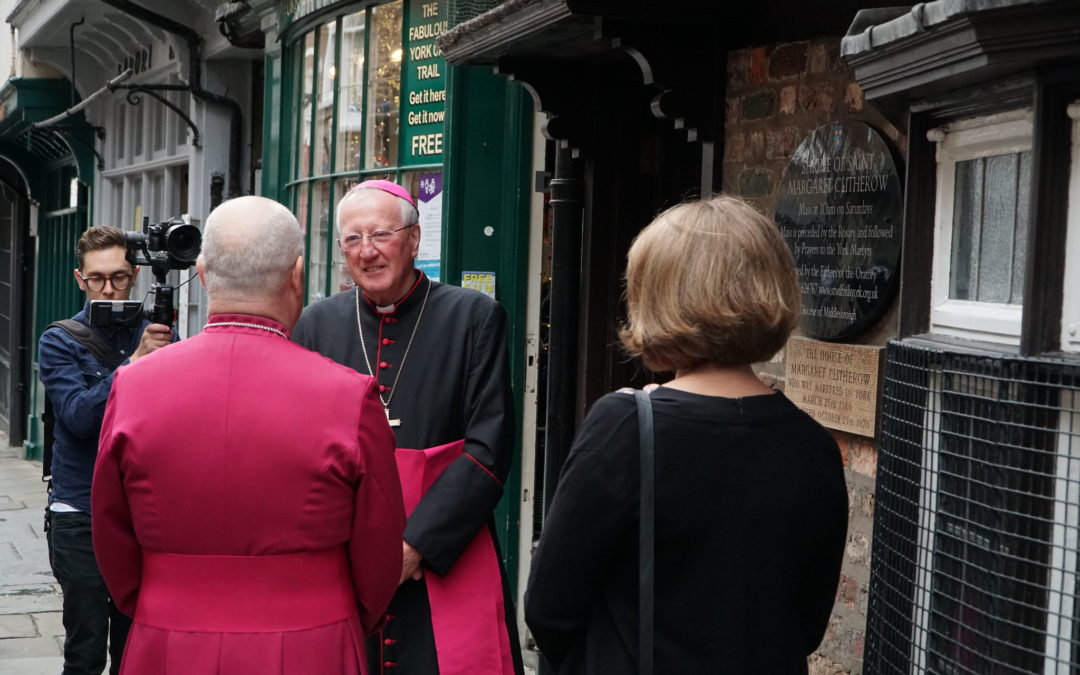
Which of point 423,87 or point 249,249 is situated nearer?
point 249,249

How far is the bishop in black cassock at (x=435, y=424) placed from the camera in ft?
11.9

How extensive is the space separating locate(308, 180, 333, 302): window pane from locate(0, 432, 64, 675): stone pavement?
236 cm

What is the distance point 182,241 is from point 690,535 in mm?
3176

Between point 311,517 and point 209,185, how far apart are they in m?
7.49

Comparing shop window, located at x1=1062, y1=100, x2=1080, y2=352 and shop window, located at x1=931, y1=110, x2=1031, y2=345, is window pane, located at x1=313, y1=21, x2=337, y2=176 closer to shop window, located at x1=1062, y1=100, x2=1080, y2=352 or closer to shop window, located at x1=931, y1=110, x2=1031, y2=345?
shop window, located at x1=931, y1=110, x2=1031, y2=345

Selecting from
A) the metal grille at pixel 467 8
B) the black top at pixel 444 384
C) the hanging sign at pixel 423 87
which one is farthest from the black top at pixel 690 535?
the hanging sign at pixel 423 87

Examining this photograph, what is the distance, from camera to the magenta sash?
142 inches

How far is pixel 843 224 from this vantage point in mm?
3812

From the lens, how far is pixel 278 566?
2.61m

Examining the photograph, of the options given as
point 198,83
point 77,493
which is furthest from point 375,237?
point 198,83

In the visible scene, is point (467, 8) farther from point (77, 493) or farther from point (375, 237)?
point (77, 493)

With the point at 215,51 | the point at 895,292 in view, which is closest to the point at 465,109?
the point at 895,292

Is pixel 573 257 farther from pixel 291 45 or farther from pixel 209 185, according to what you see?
pixel 209 185

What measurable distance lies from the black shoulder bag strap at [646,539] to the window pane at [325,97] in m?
5.76
